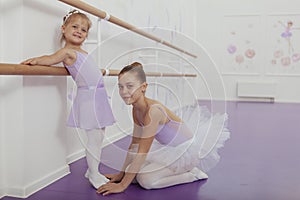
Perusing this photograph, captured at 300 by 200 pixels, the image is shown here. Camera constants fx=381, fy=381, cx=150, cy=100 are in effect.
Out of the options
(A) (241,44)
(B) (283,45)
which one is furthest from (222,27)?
(B) (283,45)

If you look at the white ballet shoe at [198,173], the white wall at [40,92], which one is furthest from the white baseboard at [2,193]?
the white ballet shoe at [198,173]

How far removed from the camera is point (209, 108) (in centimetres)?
175

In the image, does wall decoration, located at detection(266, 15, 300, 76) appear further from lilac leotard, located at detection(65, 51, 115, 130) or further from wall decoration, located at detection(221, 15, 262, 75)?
lilac leotard, located at detection(65, 51, 115, 130)

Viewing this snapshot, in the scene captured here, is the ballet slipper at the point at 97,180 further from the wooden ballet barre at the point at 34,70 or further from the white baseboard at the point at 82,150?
the wooden ballet barre at the point at 34,70

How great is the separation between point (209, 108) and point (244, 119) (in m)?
2.14

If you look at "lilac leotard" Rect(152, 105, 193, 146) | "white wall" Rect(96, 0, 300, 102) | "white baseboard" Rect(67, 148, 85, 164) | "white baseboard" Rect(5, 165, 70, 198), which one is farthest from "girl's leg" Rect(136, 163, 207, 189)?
"white wall" Rect(96, 0, 300, 102)

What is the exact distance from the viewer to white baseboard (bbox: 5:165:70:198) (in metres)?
1.47

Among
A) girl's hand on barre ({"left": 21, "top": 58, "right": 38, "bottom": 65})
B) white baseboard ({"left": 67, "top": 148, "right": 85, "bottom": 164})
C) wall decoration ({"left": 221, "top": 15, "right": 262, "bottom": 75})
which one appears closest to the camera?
girl's hand on barre ({"left": 21, "top": 58, "right": 38, "bottom": 65})

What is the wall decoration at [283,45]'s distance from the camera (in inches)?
233

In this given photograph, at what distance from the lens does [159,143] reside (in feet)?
5.19

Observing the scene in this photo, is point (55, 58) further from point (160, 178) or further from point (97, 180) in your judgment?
point (160, 178)

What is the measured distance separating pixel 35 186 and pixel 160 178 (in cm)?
51

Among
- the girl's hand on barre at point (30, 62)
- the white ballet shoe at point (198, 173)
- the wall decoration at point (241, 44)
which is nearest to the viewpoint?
the girl's hand on barre at point (30, 62)

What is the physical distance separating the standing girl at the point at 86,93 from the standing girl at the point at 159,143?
119mm
